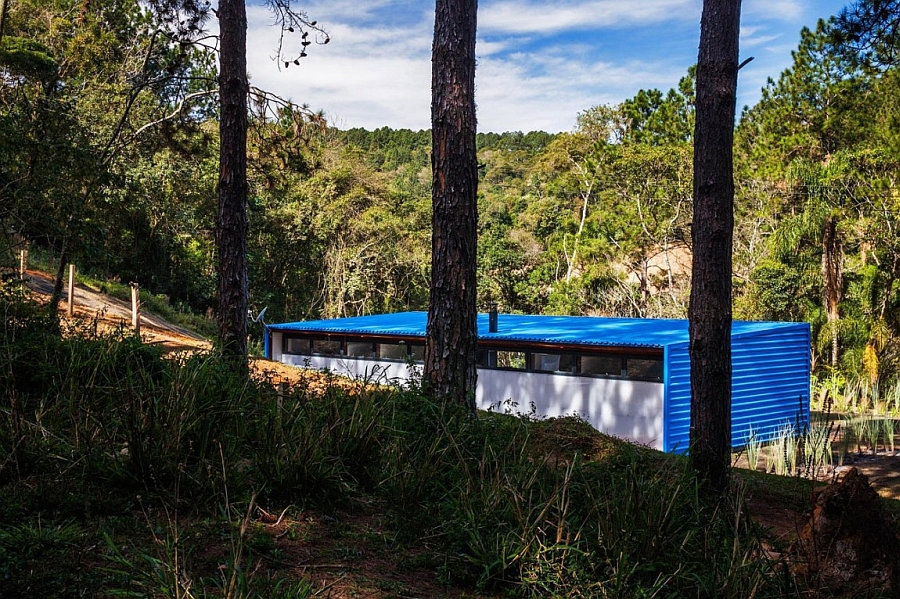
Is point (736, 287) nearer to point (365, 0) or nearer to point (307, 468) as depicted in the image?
point (307, 468)

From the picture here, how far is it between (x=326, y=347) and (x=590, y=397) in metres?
7.81

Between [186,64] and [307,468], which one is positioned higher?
[186,64]

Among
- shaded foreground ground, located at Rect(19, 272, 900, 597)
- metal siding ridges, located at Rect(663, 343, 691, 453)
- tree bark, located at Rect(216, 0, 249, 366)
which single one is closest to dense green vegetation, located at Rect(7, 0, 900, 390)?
tree bark, located at Rect(216, 0, 249, 366)

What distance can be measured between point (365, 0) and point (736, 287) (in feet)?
98.4

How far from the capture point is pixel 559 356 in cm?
1484

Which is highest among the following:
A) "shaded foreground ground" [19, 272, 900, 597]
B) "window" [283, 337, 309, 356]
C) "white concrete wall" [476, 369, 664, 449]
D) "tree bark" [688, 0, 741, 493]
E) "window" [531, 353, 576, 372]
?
"tree bark" [688, 0, 741, 493]

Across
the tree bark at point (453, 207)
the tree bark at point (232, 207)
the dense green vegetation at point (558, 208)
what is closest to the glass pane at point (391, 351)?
the dense green vegetation at point (558, 208)

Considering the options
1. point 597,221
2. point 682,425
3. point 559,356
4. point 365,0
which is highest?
point 365,0

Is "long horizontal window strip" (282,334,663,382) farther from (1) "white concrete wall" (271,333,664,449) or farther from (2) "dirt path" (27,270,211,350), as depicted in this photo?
(2) "dirt path" (27,270,211,350)

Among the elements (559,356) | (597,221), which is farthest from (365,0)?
(559,356)

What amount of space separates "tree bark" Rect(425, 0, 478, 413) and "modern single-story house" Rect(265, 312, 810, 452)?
652 centimetres

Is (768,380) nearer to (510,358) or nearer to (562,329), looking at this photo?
(562,329)

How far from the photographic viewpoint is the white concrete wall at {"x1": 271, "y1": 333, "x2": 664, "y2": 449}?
13.6 m

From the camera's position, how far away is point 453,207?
6082 millimetres
